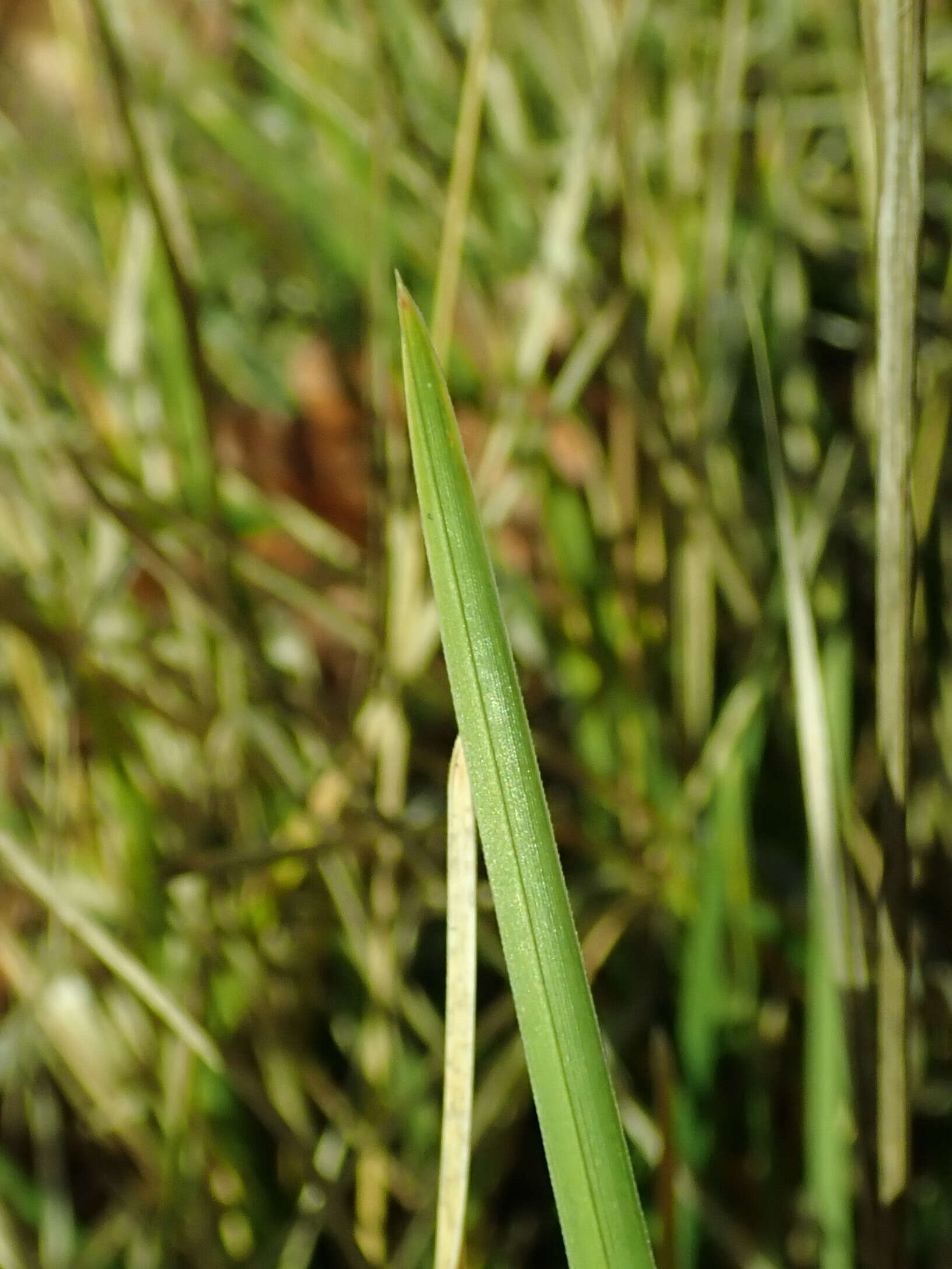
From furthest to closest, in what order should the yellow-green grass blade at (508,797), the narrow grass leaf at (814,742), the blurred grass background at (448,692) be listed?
the blurred grass background at (448,692), the narrow grass leaf at (814,742), the yellow-green grass blade at (508,797)

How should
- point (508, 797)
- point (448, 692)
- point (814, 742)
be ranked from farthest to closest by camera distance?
1. point (448, 692)
2. point (814, 742)
3. point (508, 797)

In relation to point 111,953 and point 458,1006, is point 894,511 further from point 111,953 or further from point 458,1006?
point 111,953

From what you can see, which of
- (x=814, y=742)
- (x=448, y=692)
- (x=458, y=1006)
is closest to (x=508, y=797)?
(x=458, y=1006)

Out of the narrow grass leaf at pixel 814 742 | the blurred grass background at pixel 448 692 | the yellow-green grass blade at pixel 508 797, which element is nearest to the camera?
the yellow-green grass blade at pixel 508 797

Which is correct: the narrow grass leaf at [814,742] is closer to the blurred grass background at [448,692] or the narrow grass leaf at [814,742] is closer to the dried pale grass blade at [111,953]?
the blurred grass background at [448,692]

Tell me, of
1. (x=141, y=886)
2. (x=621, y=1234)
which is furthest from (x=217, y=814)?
(x=621, y=1234)

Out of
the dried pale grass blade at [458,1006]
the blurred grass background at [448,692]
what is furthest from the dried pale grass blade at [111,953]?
the dried pale grass blade at [458,1006]

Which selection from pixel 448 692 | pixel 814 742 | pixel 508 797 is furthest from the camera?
pixel 448 692
